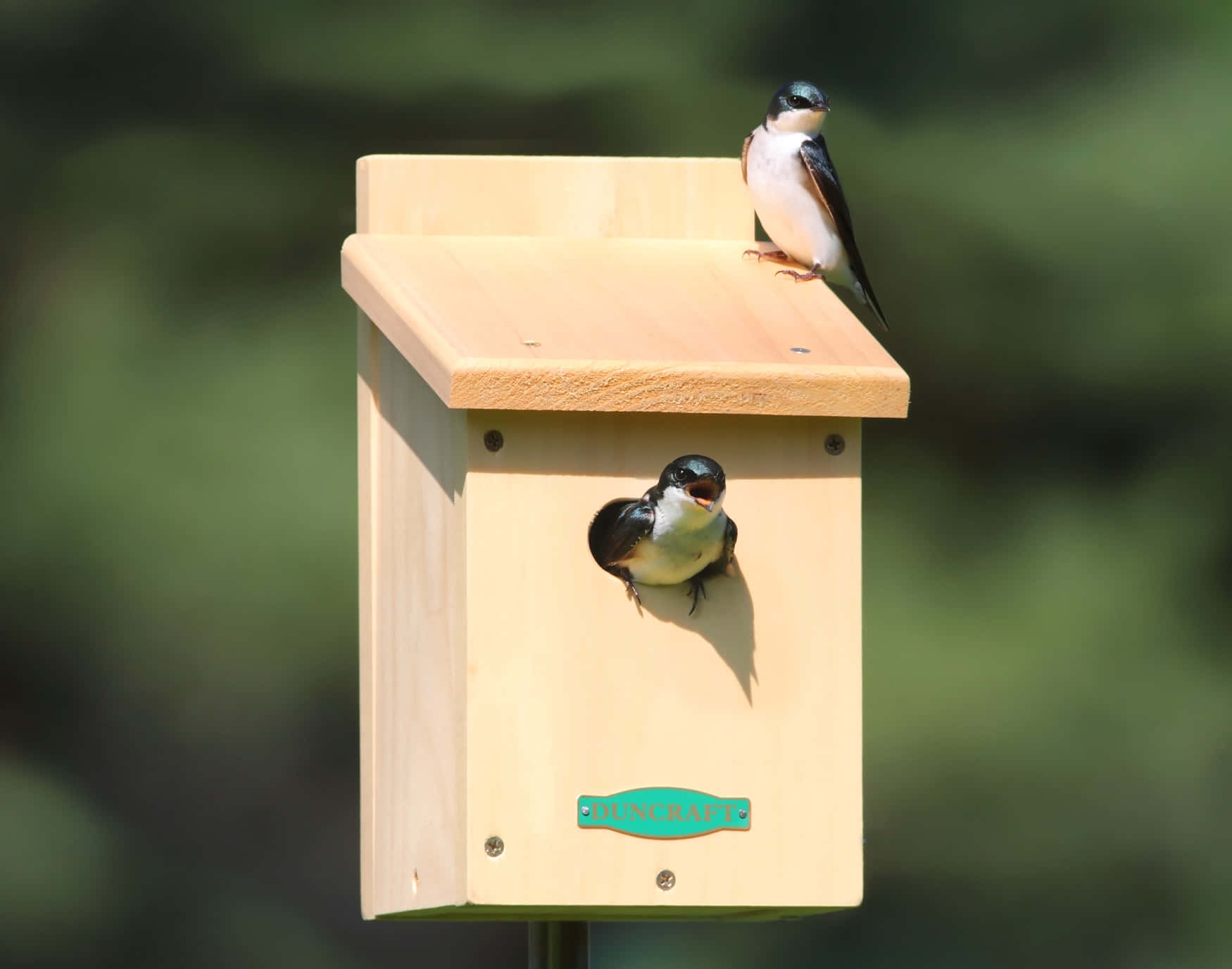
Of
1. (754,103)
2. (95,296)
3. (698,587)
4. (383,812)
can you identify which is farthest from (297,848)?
(698,587)

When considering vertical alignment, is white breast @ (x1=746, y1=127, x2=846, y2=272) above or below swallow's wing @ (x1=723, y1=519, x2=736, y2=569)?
above

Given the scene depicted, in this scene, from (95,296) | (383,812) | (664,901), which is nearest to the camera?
(664,901)

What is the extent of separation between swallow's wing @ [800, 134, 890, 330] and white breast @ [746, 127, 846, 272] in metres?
0.02

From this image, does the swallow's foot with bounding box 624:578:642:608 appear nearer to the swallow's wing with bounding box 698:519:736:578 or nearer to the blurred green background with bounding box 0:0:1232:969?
the swallow's wing with bounding box 698:519:736:578

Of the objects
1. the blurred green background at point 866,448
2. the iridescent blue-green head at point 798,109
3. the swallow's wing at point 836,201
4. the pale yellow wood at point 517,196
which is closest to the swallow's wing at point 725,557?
the pale yellow wood at point 517,196

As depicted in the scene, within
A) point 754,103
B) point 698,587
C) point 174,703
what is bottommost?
point 698,587

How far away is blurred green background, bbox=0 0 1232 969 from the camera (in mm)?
6027

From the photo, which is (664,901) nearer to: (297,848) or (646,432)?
(646,432)

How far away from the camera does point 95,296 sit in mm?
6031

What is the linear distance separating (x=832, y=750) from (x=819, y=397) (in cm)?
39

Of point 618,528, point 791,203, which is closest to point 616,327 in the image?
point 618,528

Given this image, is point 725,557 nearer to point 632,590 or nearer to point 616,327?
point 632,590

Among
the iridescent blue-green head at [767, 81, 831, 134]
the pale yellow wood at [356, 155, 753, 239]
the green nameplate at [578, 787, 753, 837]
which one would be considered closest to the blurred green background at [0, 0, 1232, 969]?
the iridescent blue-green head at [767, 81, 831, 134]

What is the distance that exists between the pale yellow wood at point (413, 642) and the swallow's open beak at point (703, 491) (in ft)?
0.91
